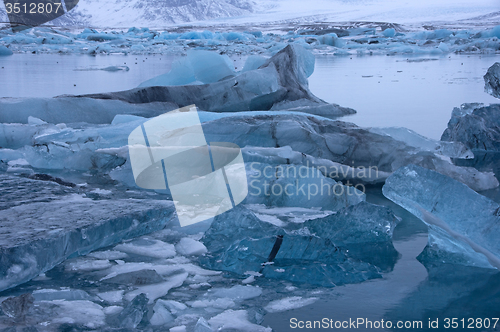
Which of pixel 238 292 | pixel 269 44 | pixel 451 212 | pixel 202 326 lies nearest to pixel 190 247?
pixel 238 292

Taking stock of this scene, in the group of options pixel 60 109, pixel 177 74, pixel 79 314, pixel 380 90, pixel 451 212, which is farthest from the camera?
pixel 380 90

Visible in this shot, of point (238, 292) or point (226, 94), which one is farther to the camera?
point (226, 94)

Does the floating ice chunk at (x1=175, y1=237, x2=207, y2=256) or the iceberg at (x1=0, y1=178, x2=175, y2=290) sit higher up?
the iceberg at (x1=0, y1=178, x2=175, y2=290)

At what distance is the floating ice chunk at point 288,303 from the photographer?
141 cm

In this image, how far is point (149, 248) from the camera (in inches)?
74.3

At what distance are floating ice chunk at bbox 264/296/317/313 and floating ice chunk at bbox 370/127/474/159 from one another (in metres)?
1.96

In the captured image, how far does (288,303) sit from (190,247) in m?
0.58

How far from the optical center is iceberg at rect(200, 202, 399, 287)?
1.64 meters

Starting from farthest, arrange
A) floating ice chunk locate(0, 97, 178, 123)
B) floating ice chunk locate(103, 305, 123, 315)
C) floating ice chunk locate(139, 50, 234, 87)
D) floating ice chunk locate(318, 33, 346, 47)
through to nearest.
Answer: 1. floating ice chunk locate(318, 33, 346, 47)
2. floating ice chunk locate(139, 50, 234, 87)
3. floating ice chunk locate(0, 97, 178, 123)
4. floating ice chunk locate(103, 305, 123, 315)

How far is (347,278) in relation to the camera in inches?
63.3

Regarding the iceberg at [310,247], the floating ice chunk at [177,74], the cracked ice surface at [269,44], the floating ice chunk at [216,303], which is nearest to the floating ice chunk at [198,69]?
the floating ice chunk at [177,74]

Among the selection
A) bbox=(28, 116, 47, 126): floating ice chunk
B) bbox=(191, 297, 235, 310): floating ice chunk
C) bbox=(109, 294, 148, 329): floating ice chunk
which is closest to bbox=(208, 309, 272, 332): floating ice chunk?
bbox=(191, 297, 235, 310): floating ice chunk

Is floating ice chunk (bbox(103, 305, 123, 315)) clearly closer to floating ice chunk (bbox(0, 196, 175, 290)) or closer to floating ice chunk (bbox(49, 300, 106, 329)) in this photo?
floating ice chunk (bbox(49, 300, 106, 329))

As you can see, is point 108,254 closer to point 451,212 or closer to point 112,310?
point 112,310
